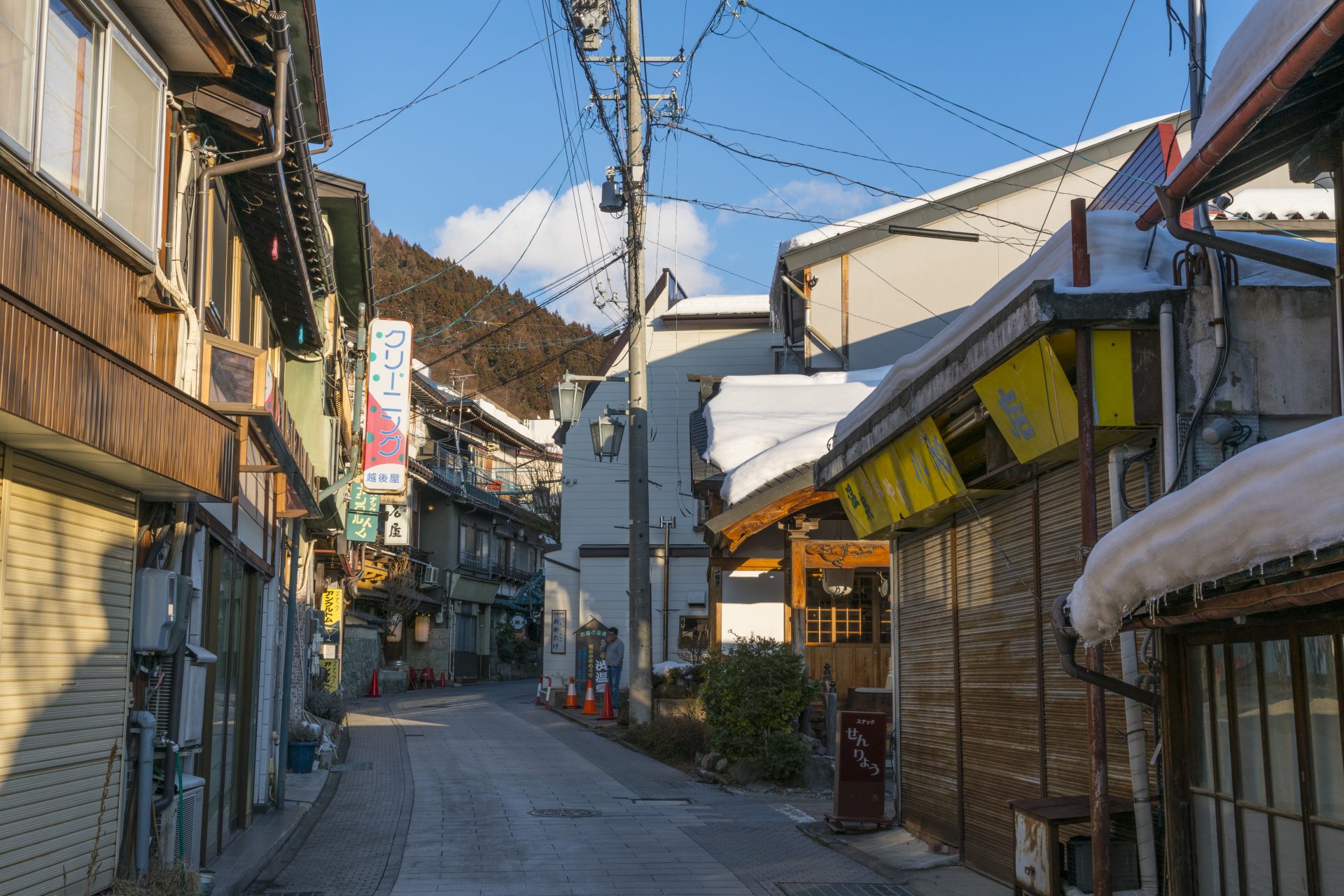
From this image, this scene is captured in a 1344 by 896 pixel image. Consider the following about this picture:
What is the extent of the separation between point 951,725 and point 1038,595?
2.73m

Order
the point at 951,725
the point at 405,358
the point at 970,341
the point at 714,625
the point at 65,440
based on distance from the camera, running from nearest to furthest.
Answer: the point at 65,440 < the point at 970,341 < the point at 951,725 < the point at 405,358 < the point at 714,625

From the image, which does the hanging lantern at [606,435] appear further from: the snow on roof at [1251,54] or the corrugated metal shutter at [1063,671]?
the snow on roof at [1251,54]

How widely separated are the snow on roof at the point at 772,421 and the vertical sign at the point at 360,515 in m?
6.83

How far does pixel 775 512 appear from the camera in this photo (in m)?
20.1

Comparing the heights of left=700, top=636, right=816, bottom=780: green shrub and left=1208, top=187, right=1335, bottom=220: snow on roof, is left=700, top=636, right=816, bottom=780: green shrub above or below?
below

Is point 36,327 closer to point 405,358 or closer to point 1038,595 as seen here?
point 1038,595

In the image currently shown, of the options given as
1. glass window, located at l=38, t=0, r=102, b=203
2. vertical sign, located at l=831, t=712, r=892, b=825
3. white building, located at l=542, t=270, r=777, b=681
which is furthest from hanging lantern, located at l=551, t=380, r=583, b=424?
glass window, located at l=38, t=0, r=102, b=203

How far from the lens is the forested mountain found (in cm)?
8275

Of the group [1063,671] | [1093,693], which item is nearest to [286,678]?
[1063,671]

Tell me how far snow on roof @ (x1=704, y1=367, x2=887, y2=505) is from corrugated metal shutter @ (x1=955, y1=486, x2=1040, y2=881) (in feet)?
28.2

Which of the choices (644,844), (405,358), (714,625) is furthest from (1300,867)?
(714,625)

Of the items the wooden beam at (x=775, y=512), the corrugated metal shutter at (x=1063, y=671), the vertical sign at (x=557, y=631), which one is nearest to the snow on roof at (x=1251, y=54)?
the corrugated metal shutter at (x=1063, y=671)

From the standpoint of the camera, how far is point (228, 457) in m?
8.30

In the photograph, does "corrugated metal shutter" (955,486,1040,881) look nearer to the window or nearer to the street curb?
the street curb
